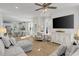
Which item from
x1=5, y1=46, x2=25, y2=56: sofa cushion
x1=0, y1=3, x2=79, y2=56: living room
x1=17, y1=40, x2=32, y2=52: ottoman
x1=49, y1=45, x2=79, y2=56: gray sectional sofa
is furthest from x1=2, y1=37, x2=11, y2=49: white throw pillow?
x1=49, y1=45, x2=79, y2=56: gray sectional sofa

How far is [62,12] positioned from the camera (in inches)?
70.2

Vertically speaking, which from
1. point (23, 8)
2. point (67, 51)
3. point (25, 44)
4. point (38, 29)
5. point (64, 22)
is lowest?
point (67, 51)

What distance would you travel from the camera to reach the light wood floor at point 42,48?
1.71m

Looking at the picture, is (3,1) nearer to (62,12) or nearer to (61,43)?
(62,12)

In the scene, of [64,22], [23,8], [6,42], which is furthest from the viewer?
[6,42]

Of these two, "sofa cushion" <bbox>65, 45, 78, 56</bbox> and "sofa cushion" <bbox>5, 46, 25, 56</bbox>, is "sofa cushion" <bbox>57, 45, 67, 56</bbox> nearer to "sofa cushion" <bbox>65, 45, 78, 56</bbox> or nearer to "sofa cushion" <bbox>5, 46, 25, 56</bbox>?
"sofa cushion" <bbox>65, 45, 78, 56</bbox>

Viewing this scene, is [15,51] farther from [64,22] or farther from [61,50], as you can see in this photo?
[64,22]

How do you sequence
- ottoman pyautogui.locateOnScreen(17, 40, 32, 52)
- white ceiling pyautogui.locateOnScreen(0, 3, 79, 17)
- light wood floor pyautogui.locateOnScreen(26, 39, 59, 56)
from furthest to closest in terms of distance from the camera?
ottoman pyautogui.locateOnScreen(17, 40, 32, 52), light wood floor pyautogui.locateOnScreen(26, 39, 59, 56), white ceiling pyautogui.locateOnScreen(0, 3, 79, 17)

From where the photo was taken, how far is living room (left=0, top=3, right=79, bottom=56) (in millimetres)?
1677

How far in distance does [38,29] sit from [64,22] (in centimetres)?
51

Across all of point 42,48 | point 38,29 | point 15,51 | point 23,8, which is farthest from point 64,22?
point 15,51

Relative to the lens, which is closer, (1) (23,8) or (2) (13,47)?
(1) (23,8)

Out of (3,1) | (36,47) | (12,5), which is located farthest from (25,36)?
(3,1)

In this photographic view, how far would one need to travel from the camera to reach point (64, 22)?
5.98 feet
